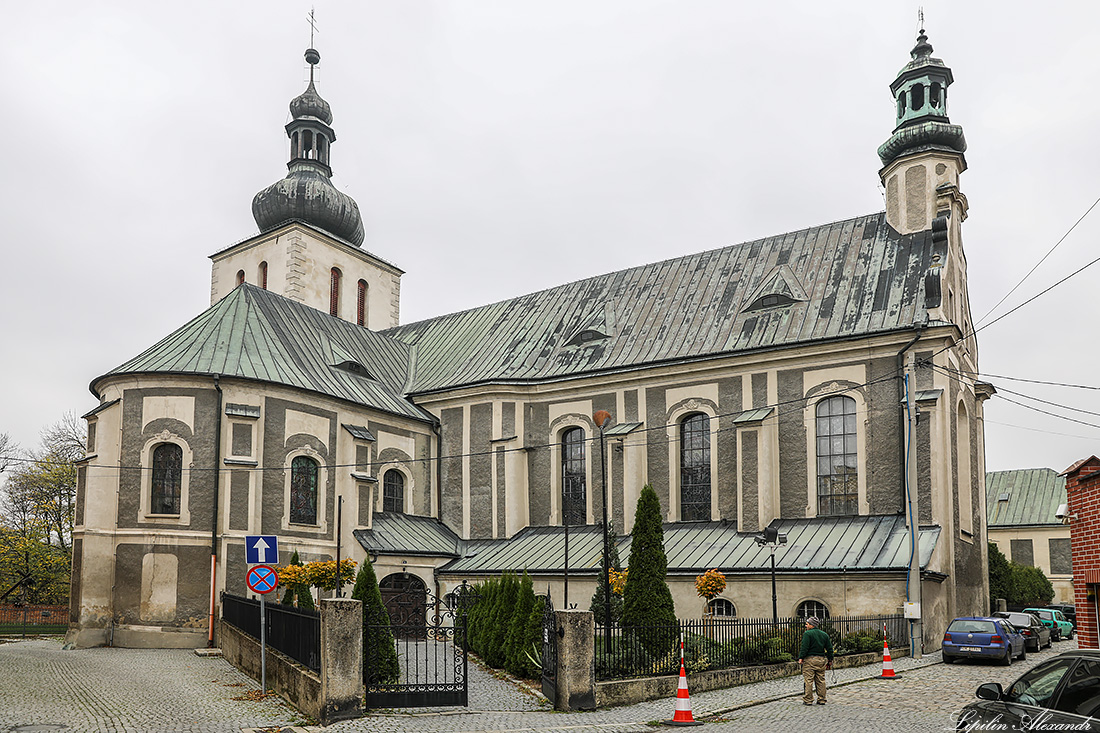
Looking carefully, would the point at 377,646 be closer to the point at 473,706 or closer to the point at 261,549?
the point at 473,706

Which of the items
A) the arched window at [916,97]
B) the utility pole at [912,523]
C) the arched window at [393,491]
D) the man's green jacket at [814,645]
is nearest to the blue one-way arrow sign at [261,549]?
the man's green jacket at [814,645]

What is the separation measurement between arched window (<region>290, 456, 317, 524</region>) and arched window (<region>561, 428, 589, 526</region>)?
28.2ft

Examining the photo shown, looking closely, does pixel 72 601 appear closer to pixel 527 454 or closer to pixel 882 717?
pixel 527 454

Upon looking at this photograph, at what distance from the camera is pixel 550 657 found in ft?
51.5

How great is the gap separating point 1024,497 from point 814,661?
50326 mm

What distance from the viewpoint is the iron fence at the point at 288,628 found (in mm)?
14289

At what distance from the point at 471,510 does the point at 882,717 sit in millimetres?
21150

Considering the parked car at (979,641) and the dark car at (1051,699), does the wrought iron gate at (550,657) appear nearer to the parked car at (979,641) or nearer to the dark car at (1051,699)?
the dark car at (1051,699)

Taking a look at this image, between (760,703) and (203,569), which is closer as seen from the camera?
(760,703)

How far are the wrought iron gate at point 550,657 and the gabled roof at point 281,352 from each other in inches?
636

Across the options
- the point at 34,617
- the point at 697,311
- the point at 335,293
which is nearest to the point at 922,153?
the point at 697,311

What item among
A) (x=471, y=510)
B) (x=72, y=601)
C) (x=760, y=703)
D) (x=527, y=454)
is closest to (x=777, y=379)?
(x=527, y=454)

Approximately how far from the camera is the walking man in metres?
15.5

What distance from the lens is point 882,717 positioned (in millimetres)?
14164
